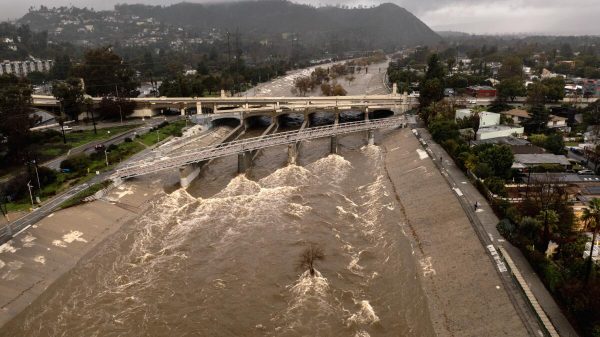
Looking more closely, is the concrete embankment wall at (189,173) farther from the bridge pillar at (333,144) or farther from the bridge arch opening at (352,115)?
the bridge arch opening at (352,115)

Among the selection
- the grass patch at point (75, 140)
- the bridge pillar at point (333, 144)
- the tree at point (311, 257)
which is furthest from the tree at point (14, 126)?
the bridge pillar at point (333, 144)

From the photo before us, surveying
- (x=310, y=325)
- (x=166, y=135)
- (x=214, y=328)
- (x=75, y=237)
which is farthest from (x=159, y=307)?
(x=166, y=135)

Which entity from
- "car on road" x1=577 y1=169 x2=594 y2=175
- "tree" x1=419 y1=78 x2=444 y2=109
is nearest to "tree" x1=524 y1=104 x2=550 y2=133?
"car on road" x1=577 y1=169 x2=594 y2=175

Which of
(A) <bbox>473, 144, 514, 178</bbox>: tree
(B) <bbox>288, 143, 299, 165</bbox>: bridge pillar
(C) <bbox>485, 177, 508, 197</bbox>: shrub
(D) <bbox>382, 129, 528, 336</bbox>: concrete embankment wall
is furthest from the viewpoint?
(B) <bbox>288, 143, 299, 165</bbox>: bridge pillar

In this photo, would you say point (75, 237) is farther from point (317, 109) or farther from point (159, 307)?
point (317, 109)

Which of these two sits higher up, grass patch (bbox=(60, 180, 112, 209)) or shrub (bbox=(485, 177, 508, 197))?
shrub (bbox=(485, 177, 508, 197))

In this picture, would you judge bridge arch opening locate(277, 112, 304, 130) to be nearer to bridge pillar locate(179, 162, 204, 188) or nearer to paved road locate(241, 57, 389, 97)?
paved road locate(241, 57, 389, 97)
